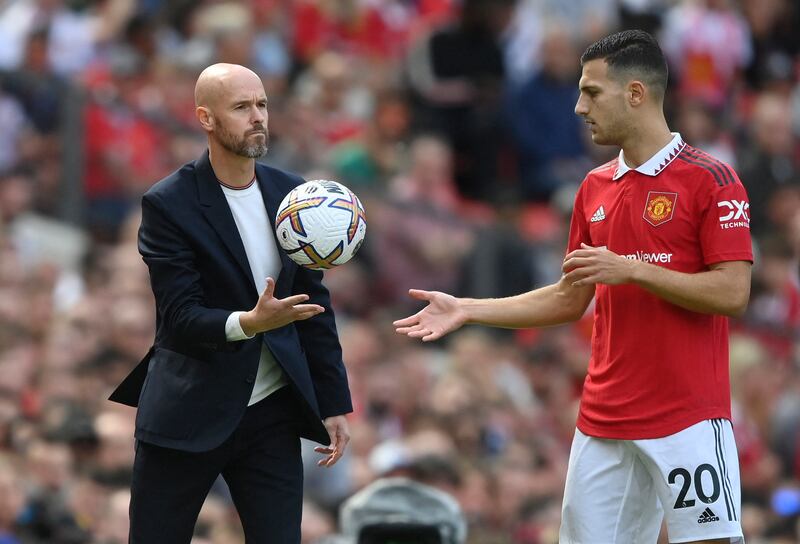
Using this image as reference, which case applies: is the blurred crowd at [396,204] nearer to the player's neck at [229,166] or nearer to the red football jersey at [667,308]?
the player's neck at [229,166]

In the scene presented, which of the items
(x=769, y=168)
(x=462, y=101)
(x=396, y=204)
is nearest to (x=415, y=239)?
(x=396, y=204)

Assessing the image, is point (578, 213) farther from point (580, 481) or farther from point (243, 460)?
point (243, 460)

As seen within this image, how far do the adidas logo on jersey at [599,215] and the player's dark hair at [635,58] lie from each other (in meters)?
0.54

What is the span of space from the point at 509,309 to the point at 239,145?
55.6 inches

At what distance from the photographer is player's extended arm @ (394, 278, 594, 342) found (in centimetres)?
710

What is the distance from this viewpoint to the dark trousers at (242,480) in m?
6.82

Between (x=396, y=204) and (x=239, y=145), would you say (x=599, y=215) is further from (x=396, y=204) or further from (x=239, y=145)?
(x=396, y=204)

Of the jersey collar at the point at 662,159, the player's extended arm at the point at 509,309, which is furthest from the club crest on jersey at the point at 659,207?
the player's extended arm at the point at 509,309

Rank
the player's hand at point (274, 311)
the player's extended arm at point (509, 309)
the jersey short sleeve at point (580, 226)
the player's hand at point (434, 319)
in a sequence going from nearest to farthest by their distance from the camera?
the player's hand at point (274, 311) → the player's hand at point (434, 319) → the player's extended arm at point (509, 309) → the jersey short sleeve at point (580, 226)

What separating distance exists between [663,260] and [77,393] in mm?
5094

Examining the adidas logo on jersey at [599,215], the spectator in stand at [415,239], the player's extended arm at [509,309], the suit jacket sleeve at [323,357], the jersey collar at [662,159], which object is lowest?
the suit jacket sleeve at [323,357]

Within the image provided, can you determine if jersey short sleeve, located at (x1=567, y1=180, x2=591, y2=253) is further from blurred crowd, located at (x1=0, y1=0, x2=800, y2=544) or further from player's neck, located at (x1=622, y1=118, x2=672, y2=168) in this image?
blurred crowd, located at (x1=0, y1=0, x2=800, y2=544)

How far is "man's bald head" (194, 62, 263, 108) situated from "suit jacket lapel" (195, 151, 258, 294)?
33 cm

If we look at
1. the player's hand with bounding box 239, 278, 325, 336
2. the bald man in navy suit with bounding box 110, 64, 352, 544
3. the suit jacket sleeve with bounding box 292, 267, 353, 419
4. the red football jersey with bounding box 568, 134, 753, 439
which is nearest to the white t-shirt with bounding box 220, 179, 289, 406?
the bald man in navy suit with bounding box 110, 64, 352, 544
